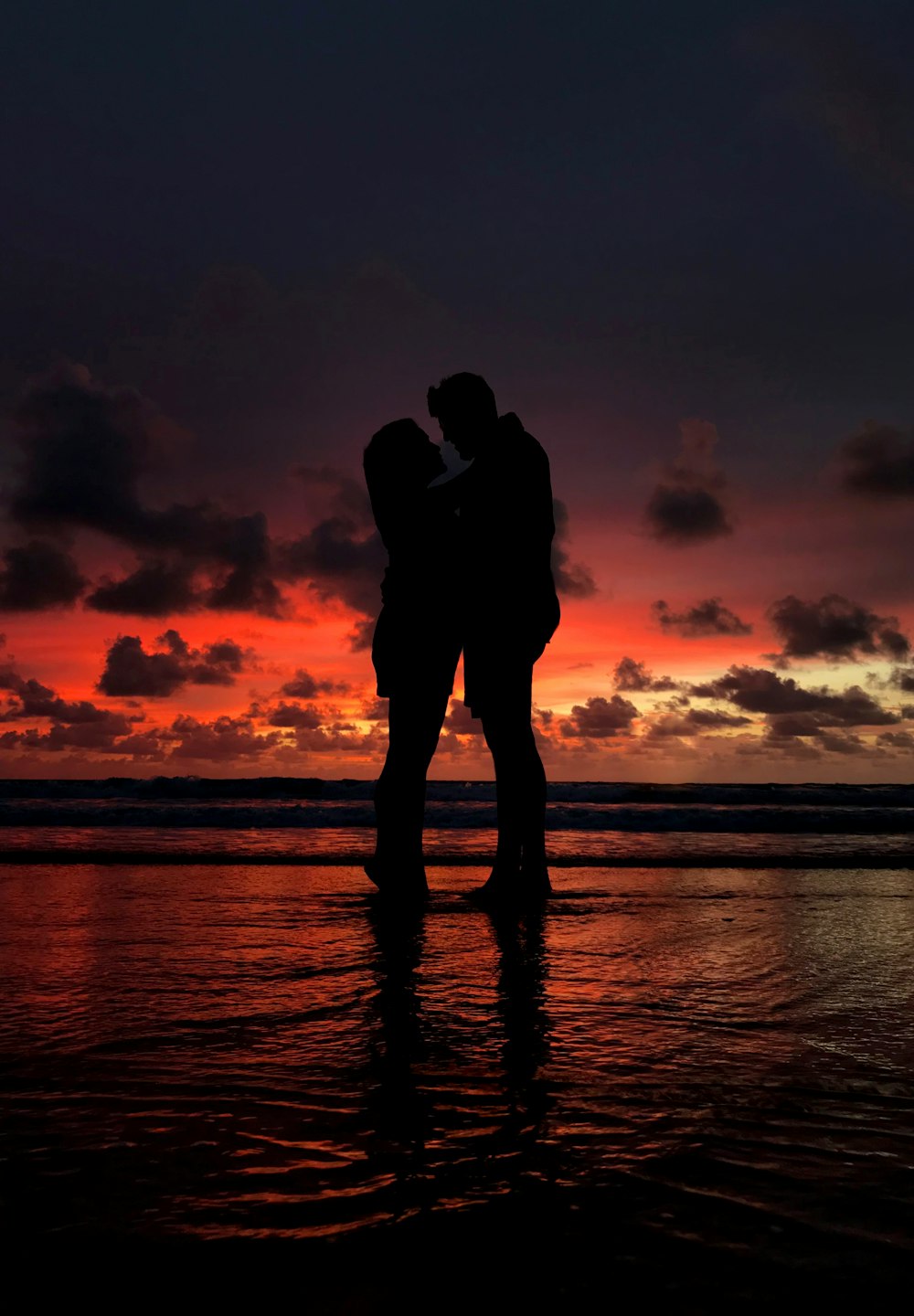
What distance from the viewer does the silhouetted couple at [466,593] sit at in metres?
4.05

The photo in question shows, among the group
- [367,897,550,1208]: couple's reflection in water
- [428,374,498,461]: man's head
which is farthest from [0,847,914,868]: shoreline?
[367,897,550,1208]: couple's reflection in water

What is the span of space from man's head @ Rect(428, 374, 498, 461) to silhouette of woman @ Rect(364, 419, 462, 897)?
15 centimetres

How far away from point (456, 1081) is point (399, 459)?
2951 millimetres

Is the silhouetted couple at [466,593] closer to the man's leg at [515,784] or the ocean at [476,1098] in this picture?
the man's leg at [515,784]

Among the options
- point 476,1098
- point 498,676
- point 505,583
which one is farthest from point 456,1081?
point 505,583

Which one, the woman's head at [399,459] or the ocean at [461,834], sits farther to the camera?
the ocean at [461,834]

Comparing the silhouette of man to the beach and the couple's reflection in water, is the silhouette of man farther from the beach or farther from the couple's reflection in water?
the couple's reflection in water

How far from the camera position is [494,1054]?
1.84 metres

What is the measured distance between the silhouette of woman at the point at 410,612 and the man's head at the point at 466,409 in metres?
0.15

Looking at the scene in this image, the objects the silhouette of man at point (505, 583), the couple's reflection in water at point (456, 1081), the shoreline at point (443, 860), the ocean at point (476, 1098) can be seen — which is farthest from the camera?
the shoreline at point (443, 860)

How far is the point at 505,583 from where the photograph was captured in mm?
4082

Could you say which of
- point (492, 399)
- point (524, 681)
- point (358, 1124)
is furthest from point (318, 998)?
point (492, 399)

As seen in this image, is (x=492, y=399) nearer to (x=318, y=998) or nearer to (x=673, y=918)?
(x=673, y=918)

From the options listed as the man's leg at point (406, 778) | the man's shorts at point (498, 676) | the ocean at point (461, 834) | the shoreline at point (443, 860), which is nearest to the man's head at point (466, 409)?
the man's shorts at point (498, 676)
